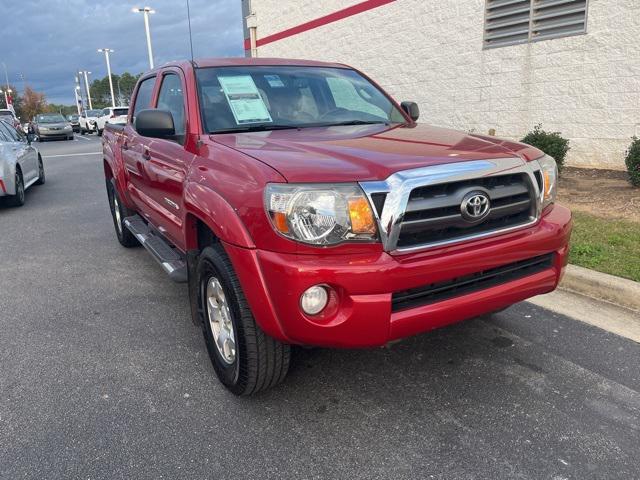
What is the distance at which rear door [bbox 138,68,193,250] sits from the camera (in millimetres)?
3473

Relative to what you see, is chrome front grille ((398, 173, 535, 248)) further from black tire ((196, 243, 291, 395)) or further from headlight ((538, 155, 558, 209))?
black tire ((196, 243, 291, 395))

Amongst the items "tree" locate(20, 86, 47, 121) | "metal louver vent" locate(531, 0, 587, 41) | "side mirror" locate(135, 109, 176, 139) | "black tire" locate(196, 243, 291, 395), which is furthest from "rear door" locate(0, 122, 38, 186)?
"tree" locate(20, 86, 47, 121)

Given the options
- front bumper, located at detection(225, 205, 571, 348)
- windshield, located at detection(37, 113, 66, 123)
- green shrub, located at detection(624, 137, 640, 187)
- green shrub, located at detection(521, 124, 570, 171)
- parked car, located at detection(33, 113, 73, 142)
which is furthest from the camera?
windshield, located at detection(37, 113, 66, 123)

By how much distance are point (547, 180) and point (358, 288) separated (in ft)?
4.74

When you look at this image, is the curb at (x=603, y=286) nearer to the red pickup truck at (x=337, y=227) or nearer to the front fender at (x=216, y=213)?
the red pickup truck at (x=337, y=227)

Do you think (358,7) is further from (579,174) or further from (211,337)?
(211,337)

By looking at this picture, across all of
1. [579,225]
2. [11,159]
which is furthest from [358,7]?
[579,225]

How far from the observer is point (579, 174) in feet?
28.9

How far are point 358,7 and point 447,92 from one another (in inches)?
188

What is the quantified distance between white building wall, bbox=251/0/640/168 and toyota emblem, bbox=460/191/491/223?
23.9ft

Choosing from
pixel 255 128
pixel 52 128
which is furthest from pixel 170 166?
pixel 52 128

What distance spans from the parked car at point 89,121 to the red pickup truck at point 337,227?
33.7 m

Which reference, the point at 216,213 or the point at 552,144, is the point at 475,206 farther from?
the point at 552,144

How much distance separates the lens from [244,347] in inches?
104
